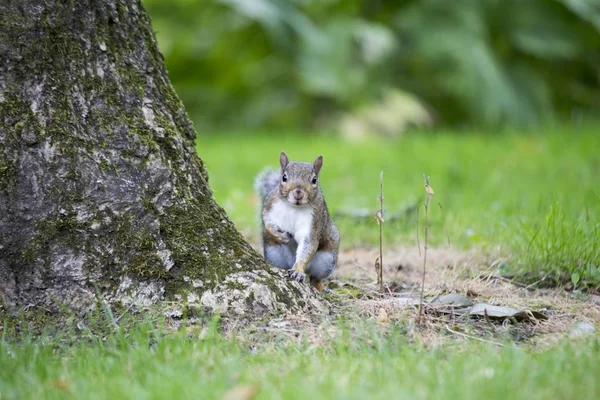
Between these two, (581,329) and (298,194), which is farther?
(298,194)

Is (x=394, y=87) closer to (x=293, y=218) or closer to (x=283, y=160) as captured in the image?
(x=283, y=160)

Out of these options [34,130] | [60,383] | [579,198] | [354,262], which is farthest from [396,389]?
[579,198]

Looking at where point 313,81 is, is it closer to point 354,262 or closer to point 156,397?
point 354,262

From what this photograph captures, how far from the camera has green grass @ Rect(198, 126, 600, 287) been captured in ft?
10.5

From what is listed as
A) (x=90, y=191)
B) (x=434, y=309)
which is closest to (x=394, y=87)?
(x=434, y=309)

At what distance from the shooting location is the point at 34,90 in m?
2.46

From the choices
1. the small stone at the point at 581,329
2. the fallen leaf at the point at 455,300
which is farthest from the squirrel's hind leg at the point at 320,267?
the small stone at the point at 581,329

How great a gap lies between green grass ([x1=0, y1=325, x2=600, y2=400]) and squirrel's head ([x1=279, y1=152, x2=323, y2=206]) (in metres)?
0.75

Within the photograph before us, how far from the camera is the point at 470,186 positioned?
5484mm

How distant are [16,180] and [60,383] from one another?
771mm

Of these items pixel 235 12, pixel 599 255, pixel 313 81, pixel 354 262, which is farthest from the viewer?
pixel 235 12

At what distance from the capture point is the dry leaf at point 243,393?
1.78 m

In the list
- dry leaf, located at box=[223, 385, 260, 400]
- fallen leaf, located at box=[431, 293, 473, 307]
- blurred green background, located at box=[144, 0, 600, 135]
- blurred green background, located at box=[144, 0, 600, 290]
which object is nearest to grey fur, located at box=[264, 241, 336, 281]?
fallen leaf, located at box=[431, 293, 473, 307]

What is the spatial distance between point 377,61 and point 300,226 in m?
5.71
